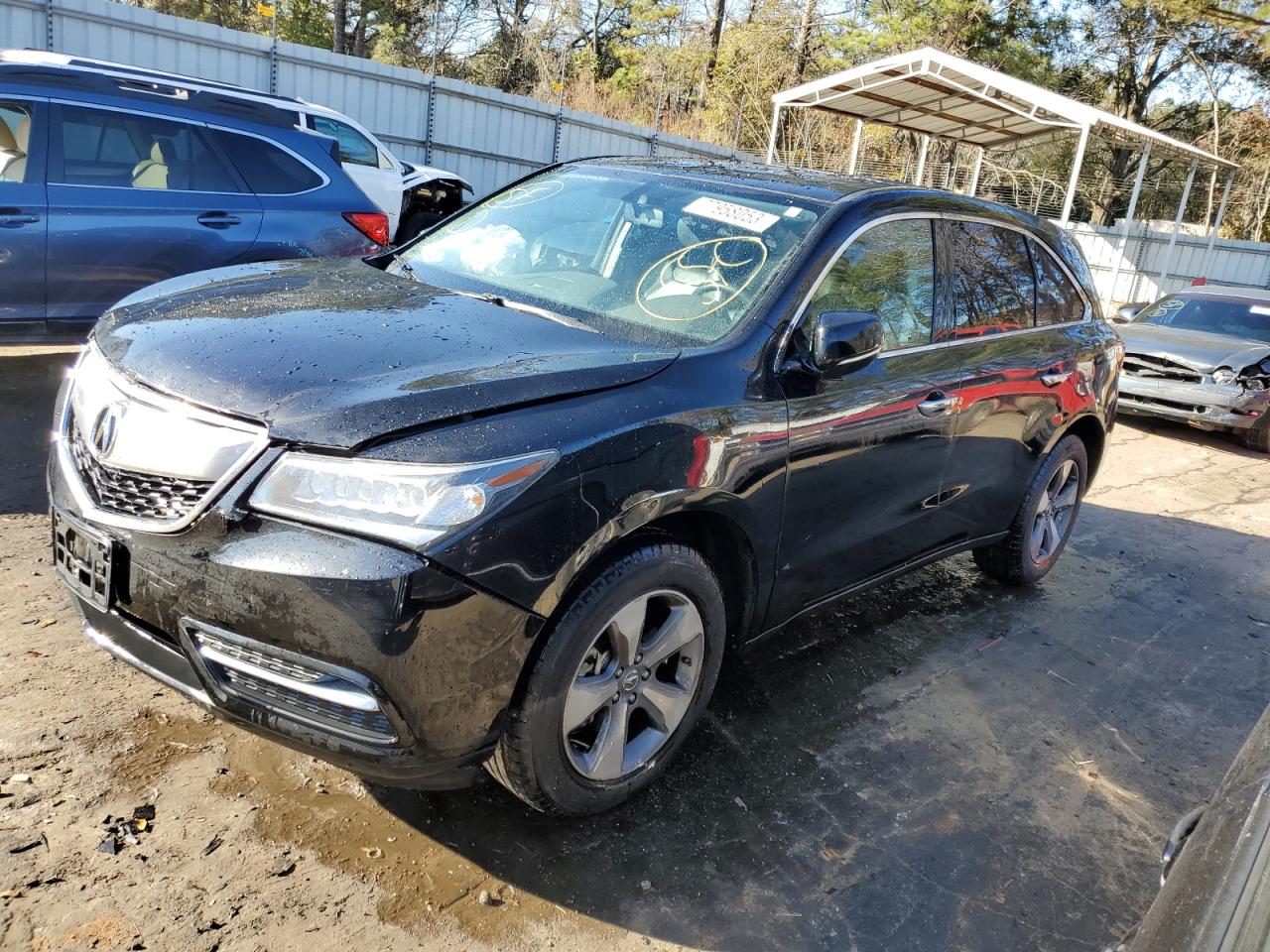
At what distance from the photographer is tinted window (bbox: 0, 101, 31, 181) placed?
521 cm

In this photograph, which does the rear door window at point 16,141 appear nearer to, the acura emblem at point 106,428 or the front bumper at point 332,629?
the acura emblem at point 106,428

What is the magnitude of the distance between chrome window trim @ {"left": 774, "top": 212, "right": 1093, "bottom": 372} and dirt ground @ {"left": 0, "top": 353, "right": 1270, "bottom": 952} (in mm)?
1282

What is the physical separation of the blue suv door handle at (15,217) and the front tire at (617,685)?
449 centimetres

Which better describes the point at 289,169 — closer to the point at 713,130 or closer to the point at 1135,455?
the point at 1135,455

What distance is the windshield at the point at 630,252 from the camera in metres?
3.02

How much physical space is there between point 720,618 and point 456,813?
0.92 metres

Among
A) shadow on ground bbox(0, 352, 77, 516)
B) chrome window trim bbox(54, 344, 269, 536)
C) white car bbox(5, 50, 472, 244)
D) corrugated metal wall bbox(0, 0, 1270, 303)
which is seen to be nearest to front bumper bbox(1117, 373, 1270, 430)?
corrugated metal wall bbox(0, 0, 1270, 303)

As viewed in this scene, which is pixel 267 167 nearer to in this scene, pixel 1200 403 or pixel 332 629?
pixel 332 629

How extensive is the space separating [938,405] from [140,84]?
16.5 ft

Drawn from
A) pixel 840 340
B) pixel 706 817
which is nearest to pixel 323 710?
pixel 706 817

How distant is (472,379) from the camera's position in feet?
7.58

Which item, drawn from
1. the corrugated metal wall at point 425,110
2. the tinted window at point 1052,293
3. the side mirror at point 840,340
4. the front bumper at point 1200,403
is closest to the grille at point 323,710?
the side mirror at point 840,340

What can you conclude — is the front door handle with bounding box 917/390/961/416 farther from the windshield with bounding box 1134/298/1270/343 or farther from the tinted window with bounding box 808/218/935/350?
the windshield with bounding box 1134/298/1270/343

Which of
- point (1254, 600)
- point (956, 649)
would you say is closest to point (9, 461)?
point (956, 649)
